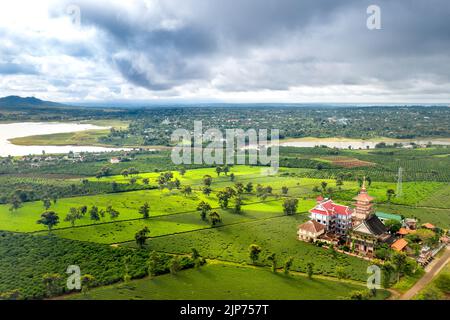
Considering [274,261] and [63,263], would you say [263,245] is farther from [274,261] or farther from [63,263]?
[63,263]

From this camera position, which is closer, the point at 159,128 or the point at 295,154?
the point at 295,154

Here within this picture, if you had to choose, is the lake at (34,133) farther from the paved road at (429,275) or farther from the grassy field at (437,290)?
the grassy field at (437,290)

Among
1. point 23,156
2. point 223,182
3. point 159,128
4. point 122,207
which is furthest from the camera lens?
point 159,128

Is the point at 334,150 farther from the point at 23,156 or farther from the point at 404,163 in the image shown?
the point at 23,156

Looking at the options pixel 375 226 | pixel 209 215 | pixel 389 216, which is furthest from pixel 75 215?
pixel 389 216

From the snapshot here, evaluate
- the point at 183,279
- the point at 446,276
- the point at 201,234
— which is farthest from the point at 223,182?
the point at 446,276

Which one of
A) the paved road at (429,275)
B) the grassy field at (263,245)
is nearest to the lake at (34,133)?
the grassy field at (263,245)
